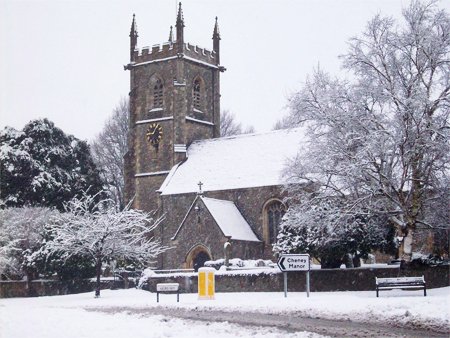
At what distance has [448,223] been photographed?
26516 millimetres

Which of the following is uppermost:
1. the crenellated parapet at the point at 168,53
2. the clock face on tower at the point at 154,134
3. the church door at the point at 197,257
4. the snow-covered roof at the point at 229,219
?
the crenellated parapet at the point at 168,53

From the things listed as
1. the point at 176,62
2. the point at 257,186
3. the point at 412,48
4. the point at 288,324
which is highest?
the point at 176,62

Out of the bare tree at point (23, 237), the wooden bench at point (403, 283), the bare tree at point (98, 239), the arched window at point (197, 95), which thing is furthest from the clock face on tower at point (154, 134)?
the wooden bench at point (403, 283)

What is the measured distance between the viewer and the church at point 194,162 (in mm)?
39219

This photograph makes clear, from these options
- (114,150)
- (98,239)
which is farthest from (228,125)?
(98,239)

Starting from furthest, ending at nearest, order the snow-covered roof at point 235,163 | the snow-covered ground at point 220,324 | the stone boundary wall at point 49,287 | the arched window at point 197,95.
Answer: the arched window at point 197,95 < the snow-covered roof at point 235,163 < the stone boundary wall at point 49,287 < the snow-covered ground at point 220,324

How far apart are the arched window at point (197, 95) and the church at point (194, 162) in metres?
0.07

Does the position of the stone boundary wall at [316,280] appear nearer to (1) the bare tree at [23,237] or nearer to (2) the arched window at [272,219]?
(1) the bare tree at [23,237]

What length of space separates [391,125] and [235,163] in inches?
776

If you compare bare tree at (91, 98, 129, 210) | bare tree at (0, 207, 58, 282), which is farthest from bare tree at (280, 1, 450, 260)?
bare tree at (91, 98, 129, 210)

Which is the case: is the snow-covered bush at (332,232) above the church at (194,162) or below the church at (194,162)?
below

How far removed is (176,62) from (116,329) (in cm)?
3611

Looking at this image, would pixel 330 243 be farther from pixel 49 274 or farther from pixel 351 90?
pixel 49 274

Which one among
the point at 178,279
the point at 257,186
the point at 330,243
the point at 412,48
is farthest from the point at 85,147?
the point at 412,48
